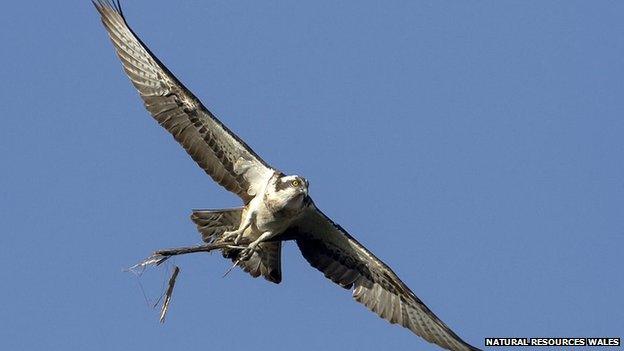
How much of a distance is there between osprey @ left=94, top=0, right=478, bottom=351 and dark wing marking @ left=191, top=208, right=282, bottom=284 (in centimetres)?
1

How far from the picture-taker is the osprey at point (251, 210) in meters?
14.9

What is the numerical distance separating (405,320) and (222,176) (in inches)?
140

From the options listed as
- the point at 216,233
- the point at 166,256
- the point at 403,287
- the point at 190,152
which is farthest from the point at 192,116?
the point at 403,287

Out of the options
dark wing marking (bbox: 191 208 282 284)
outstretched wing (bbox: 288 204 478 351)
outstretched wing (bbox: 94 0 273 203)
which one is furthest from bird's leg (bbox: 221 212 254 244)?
outstretched wing (bbox: 288 204 478 351)

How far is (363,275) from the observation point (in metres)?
15.9

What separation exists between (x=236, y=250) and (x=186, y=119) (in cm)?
207

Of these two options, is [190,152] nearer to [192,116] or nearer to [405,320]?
[192,116]

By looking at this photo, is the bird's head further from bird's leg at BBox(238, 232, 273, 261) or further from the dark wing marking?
the dark wing marking

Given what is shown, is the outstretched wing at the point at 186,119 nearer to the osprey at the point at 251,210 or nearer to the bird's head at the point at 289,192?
the osprey at the point at 251,210

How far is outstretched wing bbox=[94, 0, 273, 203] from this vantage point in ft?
49.4

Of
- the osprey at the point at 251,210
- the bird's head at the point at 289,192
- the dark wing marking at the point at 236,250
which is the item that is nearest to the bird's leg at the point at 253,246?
the osprey at the point at 251,210

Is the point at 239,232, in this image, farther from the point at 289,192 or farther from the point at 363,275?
the point at 363,275

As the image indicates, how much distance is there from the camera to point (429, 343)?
50.4 ft

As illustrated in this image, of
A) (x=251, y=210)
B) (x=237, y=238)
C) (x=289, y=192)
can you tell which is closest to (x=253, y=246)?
(x=237, y=238)
